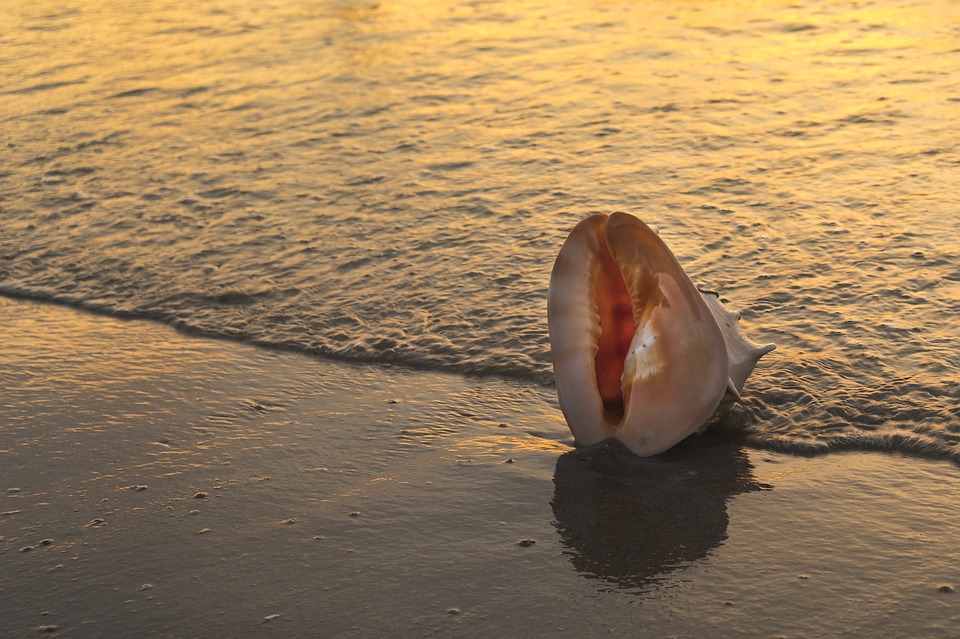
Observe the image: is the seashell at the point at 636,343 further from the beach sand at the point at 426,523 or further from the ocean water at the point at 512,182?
the ocean water at the point at 512,182

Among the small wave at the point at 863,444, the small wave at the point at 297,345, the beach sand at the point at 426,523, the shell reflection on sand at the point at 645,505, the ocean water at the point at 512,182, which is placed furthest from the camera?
the ocean water at the point at 512,182

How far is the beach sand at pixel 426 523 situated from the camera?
276 cm

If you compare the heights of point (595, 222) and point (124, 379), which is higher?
point (595, 222)

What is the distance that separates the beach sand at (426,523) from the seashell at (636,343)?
0.14 meters

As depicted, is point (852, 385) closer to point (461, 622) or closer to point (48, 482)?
point (461, 622)

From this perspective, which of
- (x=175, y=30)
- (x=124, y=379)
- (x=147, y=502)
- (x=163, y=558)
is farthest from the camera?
(x=175, y=30)

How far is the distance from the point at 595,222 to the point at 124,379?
1.91 metres

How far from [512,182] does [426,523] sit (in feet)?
11.3

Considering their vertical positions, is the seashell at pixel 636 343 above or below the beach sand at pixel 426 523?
above

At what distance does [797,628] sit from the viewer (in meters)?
2.64

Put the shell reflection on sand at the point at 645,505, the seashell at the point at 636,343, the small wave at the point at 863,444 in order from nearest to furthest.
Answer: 1. the shell reflection on sand at the point at 645,505
2. the seashell at the point at 636,343
3. the small wave at the point at 863,444

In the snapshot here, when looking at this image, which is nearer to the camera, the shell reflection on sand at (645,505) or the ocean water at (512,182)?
the shell reflection on sand at (645,505)

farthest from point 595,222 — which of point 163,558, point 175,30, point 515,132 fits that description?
point 175,30

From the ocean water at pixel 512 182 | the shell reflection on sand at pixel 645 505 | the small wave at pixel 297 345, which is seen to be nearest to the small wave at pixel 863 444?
the ocean water at pixel 512 182
